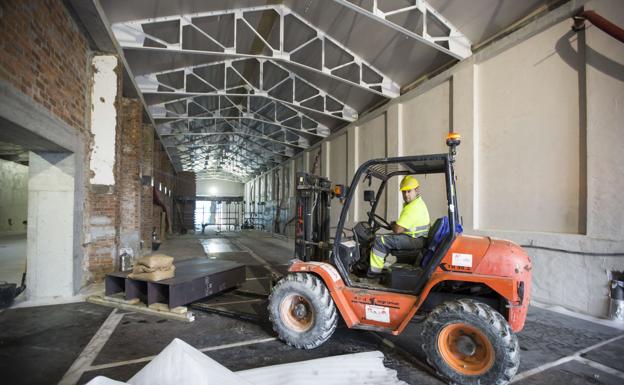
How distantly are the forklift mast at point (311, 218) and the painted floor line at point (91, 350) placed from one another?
8.90 feet

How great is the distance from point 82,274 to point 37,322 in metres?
1.94

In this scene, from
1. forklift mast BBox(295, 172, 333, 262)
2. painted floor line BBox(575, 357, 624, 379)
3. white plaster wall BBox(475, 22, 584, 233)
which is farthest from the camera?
white plaster wall BBox(475, 22, 584, 233)

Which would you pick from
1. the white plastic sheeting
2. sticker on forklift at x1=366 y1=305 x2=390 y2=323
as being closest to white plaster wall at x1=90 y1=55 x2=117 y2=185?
the white plastic sheeting

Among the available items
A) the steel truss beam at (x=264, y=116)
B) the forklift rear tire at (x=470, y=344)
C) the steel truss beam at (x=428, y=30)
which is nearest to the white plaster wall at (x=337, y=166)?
the steel truss beam at (x=264, y=116)

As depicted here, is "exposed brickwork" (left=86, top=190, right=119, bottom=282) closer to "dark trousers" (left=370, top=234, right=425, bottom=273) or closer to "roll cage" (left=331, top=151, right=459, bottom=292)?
"roll cage" (left=331, top=151, right=459, bottom=292)

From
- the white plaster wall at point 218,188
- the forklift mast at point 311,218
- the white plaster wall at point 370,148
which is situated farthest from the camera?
the white plaster wall at point 218,188

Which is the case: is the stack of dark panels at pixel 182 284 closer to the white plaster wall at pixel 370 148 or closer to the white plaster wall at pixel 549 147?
the white plaster wall at pixel 549 147

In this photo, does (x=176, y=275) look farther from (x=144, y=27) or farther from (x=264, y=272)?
(x=144, y=27)

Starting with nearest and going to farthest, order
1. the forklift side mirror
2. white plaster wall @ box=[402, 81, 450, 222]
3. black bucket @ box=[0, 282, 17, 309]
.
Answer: the forklift side mirror < black bucket @ box=[0, 282, 17, 309] < white plaster wall @ box=[402, 81, 450, 222]

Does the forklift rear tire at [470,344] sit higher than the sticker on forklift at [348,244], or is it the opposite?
the sticker on forklift at [348,244]

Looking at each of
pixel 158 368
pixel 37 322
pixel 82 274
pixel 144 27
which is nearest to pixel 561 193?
pixel 158 368

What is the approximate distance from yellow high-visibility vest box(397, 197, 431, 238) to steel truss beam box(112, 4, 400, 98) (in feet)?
21.0

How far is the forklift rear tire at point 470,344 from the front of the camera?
2910 mm

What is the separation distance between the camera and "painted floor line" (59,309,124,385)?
3.16 m
